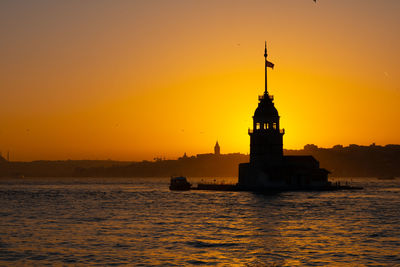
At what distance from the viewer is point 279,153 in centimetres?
11325

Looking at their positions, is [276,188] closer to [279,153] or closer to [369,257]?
[279,153]

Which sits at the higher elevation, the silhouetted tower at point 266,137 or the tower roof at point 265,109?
the tower roof at point 265,109

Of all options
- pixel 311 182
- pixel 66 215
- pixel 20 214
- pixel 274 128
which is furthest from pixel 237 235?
pixel 311 182

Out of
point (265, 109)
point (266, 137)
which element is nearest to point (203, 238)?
point (266, 137)

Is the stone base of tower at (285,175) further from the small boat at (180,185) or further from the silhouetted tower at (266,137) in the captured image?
the small boat at (180,185)

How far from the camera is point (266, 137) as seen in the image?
112250 mm

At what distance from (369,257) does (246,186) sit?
81025 mm

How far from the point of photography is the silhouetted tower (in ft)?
369

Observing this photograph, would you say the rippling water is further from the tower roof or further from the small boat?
the small boat

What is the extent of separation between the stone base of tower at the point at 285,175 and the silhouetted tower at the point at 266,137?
187 cm

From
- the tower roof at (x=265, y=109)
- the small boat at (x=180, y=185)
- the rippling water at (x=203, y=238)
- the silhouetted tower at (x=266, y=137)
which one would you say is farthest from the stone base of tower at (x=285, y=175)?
the rippling water at (x=203, y=238)

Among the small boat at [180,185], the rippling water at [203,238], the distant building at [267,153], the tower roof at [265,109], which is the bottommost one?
the rippling water at [203,238]

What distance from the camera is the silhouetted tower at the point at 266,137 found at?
112m

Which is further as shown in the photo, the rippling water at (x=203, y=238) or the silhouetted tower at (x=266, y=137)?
the silhouetted tower at (x=266, y=137)
